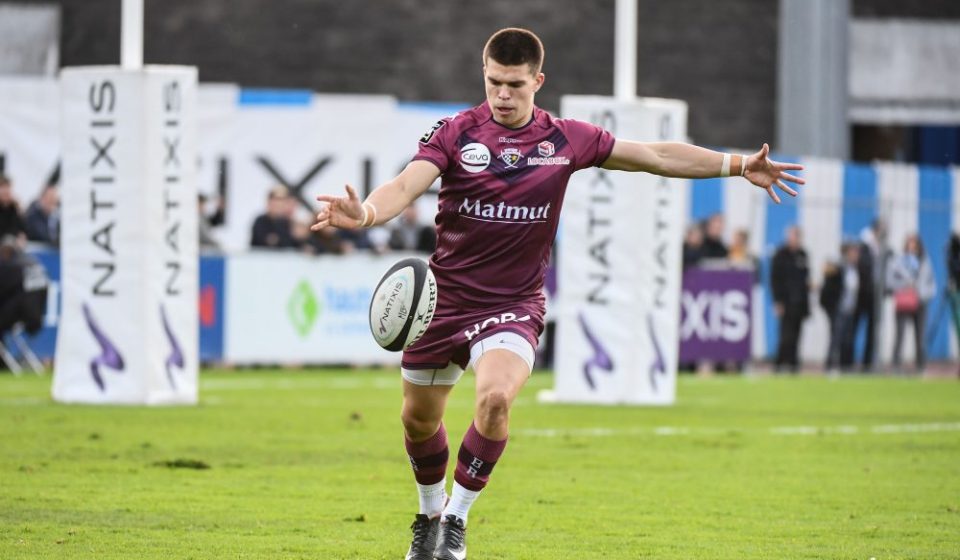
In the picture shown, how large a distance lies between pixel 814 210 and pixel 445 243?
19401 mm

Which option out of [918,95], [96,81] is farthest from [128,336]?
[918,95]

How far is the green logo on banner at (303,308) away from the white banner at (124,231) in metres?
5.89

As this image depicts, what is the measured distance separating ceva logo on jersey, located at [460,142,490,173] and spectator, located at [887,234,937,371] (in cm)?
1869

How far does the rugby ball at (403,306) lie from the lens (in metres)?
7.57

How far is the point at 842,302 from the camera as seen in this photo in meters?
25.9

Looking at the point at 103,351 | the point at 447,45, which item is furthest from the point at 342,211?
the point at 447,45

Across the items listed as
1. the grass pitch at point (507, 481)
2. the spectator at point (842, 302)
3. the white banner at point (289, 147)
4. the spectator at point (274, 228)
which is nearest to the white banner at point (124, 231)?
the grass pitch at point (507, 481)

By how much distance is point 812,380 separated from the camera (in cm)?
2356

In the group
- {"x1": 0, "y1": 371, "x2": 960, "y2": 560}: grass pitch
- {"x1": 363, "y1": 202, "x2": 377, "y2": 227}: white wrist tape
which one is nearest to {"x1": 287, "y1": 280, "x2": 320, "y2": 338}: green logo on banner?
{"x1": 0, "y1": 371, "x2": 960, "y2": 560}: grass pitch

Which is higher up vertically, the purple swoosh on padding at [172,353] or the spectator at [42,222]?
the spectator at [42,222]

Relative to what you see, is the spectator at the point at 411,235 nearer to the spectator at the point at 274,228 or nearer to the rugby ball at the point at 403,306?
the spectator at the point at 274,228

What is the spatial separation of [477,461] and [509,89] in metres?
1.67

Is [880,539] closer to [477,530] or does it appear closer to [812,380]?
[477,530]

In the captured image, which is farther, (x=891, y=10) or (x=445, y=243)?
(x=891, y=10)
